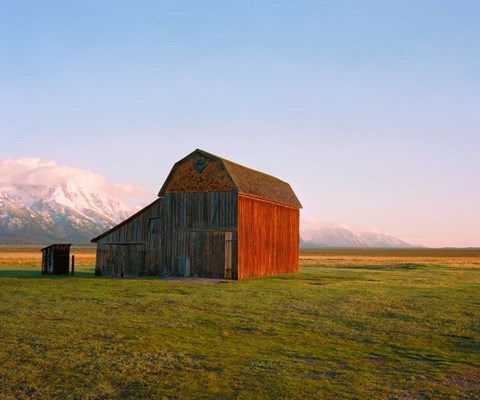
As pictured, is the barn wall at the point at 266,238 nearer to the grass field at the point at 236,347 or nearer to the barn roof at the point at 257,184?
the barn roof at the point at 257,184

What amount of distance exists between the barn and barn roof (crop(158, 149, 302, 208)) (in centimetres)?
11

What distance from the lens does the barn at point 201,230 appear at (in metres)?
39.2

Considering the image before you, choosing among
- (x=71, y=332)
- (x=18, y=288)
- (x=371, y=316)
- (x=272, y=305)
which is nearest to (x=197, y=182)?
(x=18, y=288)

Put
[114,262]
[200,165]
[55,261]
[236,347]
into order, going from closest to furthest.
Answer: [236,347] < [200,165] < [55,261] < [114,262]

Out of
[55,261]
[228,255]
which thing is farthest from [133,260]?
[228,255]

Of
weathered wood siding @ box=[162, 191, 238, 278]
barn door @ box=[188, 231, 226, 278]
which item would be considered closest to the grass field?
barn door @ box=[188, 231, 226, 278]

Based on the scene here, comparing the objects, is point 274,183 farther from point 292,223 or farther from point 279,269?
point 279,269

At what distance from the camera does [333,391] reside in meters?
Answer: 9.91

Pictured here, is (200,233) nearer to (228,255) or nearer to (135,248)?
(228,255)

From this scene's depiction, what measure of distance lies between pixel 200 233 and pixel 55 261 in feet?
42.9

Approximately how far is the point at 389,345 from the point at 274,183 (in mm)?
36725

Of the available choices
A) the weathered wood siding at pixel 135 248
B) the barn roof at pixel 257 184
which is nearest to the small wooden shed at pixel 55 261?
the weathered wood siding at pixel 135 248

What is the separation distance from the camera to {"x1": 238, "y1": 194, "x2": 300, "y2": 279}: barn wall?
130ft

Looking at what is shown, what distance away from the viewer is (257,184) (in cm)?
4472
